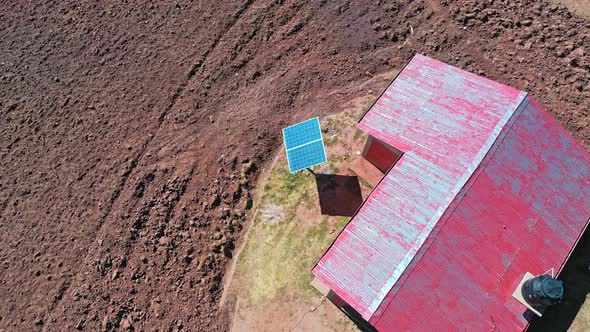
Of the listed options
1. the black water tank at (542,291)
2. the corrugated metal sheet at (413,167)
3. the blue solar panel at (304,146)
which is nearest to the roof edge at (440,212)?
the corrugated metal sheet at (413,167)

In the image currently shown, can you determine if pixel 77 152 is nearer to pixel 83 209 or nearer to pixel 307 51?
pixel 83 209

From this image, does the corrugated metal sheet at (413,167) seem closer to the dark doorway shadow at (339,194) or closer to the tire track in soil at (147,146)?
the dark doorway shadow at (339,194)

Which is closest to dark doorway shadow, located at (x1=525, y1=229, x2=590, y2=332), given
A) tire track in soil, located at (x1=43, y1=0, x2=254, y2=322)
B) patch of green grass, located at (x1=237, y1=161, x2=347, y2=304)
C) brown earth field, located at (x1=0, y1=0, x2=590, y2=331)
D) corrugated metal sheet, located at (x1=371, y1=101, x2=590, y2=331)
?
corrugated metal sheet, located at (x1=371, y1=101, x2=590, y2=331)

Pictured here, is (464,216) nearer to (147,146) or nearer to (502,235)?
(502,235)

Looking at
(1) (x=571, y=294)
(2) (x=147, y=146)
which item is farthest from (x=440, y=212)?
(2) (x=147, y=146)

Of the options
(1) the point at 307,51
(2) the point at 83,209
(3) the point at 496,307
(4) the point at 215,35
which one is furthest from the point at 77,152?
(3) the point at 496,307
